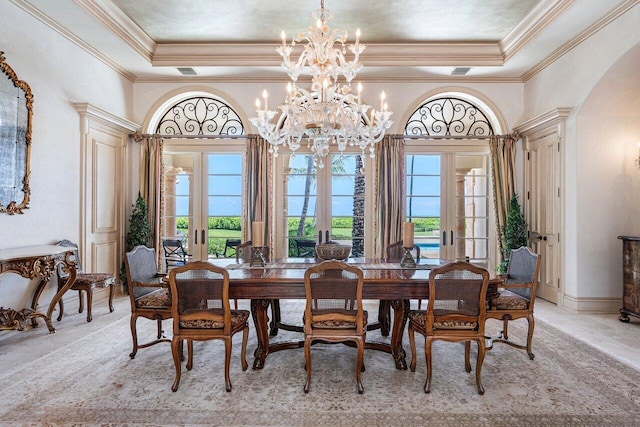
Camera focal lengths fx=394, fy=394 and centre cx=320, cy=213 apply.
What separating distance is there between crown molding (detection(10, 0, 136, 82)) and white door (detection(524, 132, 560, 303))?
249 inches

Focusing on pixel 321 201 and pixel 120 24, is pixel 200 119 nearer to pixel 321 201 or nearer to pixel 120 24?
pixel 120 24

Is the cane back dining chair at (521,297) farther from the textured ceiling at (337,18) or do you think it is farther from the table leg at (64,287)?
the table leg at (64,287)

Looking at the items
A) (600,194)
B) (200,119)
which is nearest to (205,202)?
(200,119)

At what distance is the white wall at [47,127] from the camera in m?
4.04

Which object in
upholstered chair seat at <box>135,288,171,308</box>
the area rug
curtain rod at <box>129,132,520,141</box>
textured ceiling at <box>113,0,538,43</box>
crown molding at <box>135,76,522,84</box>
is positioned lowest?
the area rug

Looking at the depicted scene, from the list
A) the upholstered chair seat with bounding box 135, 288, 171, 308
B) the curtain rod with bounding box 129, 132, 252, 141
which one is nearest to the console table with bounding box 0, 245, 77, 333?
the upholstered chair seat with bounding box 135, 288, 171, 308

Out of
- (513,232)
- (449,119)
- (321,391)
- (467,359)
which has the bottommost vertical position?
(321,391)

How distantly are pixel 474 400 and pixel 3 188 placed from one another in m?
4.60

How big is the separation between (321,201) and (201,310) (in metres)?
3.70

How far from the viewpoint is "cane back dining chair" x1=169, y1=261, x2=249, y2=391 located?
9.05 feet

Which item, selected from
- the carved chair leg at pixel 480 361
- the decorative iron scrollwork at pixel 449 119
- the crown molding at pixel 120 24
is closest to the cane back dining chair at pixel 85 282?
the crown molding at pixel 120 24

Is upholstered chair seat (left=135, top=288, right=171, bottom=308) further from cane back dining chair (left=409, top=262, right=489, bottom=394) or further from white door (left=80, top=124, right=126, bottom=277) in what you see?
white door (left=80, top=124, right=126, bottom=277)

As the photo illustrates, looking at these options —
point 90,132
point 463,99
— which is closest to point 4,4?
point 90,132

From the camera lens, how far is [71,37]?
16.0 feet
